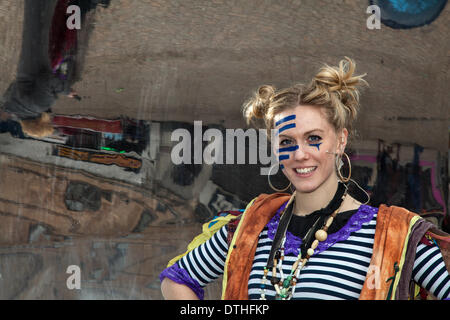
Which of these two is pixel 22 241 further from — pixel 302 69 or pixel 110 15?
pixel 302 69

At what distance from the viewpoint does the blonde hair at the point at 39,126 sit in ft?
9.66

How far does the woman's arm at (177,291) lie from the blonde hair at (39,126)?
4.39ft

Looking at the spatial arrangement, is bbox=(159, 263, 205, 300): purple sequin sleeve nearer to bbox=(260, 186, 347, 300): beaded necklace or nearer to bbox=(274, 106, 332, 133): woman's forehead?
bbox=(260, 186, 347, 300): beaded necklace

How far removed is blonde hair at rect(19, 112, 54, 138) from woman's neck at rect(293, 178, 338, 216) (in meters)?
1.70

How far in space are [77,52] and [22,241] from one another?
1.14 metres

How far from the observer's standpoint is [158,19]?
2936mm

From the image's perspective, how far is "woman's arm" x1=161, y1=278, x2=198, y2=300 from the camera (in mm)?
2029

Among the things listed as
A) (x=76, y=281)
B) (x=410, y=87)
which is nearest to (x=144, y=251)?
(x=76, y=281)

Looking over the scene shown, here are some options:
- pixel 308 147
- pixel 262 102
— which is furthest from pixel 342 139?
pixel 262 102

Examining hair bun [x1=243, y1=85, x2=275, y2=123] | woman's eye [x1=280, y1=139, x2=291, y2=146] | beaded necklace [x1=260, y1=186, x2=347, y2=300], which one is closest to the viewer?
beaded necklace [x1=260, y1=186, x2=347, y2=300]

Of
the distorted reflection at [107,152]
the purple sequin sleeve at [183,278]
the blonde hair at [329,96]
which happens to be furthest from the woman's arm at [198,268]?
the distorted reflection at [107,152]

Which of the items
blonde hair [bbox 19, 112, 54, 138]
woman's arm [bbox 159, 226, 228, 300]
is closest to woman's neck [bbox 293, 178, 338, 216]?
woman's arm [bbox 159, 226, 228, 300]

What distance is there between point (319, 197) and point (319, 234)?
0.16 m

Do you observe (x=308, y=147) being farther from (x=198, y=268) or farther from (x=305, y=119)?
(x=198, y=268)
